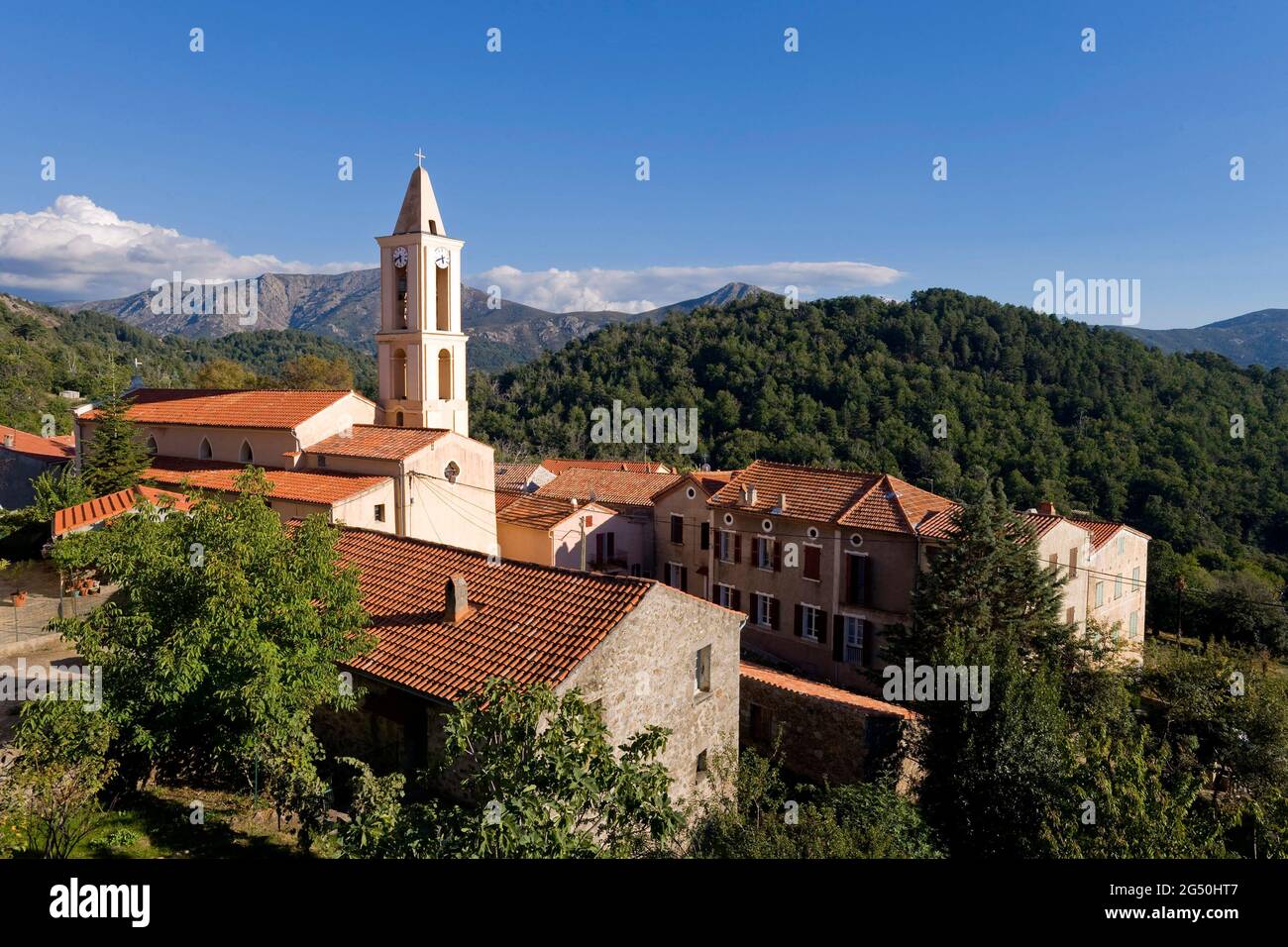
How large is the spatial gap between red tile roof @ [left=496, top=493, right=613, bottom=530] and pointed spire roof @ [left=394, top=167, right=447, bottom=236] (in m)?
11.7

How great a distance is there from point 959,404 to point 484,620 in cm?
6594

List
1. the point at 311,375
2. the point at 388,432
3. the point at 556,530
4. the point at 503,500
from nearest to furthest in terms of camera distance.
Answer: the point at 388,432
the point at 556,530
the point at 503,500
the point at 311,375

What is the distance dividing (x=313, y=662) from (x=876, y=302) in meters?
102

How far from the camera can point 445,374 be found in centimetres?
3186

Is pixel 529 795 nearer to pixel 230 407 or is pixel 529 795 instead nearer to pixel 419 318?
pixel 419 318

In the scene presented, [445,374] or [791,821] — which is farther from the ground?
[445,374]

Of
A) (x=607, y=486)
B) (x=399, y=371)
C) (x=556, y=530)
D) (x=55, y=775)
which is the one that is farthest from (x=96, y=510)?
(x=607, y=486)

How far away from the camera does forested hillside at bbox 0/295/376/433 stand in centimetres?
6831

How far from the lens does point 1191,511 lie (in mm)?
59875

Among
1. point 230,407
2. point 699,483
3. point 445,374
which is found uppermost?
point 445,374

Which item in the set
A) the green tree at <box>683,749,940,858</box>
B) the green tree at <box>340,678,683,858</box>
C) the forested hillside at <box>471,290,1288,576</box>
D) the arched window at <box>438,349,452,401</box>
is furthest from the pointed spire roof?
the forested hillside at <box>471,290,1288,576</box>

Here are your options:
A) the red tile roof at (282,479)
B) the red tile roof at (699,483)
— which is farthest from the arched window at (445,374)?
the red tile roof at (699,483)
